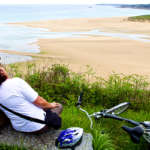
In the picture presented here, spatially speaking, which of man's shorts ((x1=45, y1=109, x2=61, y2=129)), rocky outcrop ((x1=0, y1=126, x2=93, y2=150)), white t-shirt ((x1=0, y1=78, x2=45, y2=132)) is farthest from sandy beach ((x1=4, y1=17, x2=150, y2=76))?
white t-shirt ((x1=0, y1=78, x2=45, y2=132))

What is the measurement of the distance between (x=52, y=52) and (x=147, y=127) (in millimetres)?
12887

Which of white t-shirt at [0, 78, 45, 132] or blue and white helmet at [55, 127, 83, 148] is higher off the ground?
white t-shirt at [0, 78, 45, 132]

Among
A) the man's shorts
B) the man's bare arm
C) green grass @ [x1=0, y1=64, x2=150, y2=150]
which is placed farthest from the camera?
green grass @ [x1=0, y1=64, x2=150, y2=150]

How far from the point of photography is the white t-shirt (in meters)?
2.94

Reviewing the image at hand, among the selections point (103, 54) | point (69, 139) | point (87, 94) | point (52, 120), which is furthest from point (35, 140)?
point (103, 54)

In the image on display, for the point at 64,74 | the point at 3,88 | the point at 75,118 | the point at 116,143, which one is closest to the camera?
the point at 3,88

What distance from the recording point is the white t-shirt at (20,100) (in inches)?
116

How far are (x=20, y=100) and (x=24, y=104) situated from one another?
0.09m

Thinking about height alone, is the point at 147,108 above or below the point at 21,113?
below

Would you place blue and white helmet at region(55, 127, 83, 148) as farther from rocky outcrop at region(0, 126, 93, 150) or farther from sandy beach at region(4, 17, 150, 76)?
sandy beach at region(4, 17, 150, 76)

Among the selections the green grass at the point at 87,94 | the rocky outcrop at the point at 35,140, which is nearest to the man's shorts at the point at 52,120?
the rocky outcrop at the point at 35,140

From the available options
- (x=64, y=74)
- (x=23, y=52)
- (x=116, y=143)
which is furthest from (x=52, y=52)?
(x=116, y=143)

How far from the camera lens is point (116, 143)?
13.1 ft

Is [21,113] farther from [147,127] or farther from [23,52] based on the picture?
[23,52]
